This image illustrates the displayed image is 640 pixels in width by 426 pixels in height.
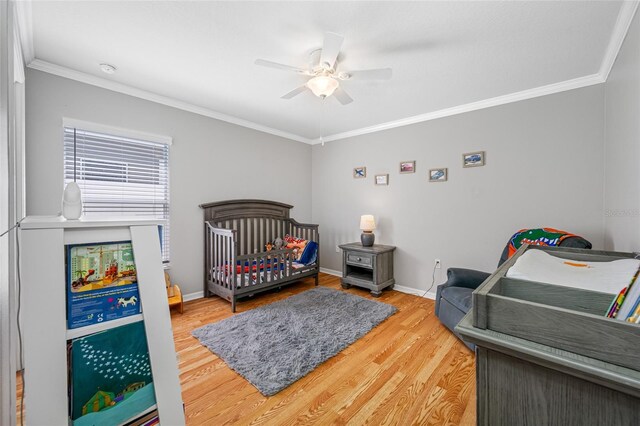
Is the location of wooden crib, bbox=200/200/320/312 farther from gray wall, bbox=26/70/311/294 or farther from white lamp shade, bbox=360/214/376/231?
white lamp shade, bbox=360/214/376/231

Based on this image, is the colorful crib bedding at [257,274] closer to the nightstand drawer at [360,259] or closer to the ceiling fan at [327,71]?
Result: the nightstand drawer at [360,259]

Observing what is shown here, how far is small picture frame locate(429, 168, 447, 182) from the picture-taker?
327 centimetres

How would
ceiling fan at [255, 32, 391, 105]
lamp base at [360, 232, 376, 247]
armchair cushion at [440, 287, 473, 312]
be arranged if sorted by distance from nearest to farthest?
1. ceiling fan at [255, 32, 391, 105]
2. armchair cushion at [440, 287, 473, 312]
3. lamp base at [360, 232, 376, 247]

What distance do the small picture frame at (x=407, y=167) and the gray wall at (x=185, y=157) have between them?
1.76 m

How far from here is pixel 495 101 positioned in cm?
288

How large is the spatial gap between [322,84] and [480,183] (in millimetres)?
2154

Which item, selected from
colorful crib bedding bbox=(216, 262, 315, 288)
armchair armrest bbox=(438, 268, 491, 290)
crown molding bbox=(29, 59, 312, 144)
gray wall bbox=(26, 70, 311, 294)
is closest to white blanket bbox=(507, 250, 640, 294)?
armchair armrest bbox=(438, 268, 491, 290)

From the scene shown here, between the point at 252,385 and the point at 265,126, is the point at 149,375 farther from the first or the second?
the point at 265,126

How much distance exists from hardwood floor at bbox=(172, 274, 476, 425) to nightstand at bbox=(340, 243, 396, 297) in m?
0.97

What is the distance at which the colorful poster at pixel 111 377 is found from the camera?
0.88 metres

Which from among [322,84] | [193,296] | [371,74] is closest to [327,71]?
[322,84]

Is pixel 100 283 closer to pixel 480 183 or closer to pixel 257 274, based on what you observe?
pixel 257 274

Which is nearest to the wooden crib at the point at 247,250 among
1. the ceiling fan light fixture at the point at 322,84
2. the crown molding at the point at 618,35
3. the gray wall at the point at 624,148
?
the ceiling fan light fixture at the point at 322,84

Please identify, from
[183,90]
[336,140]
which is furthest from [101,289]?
[336,140]
